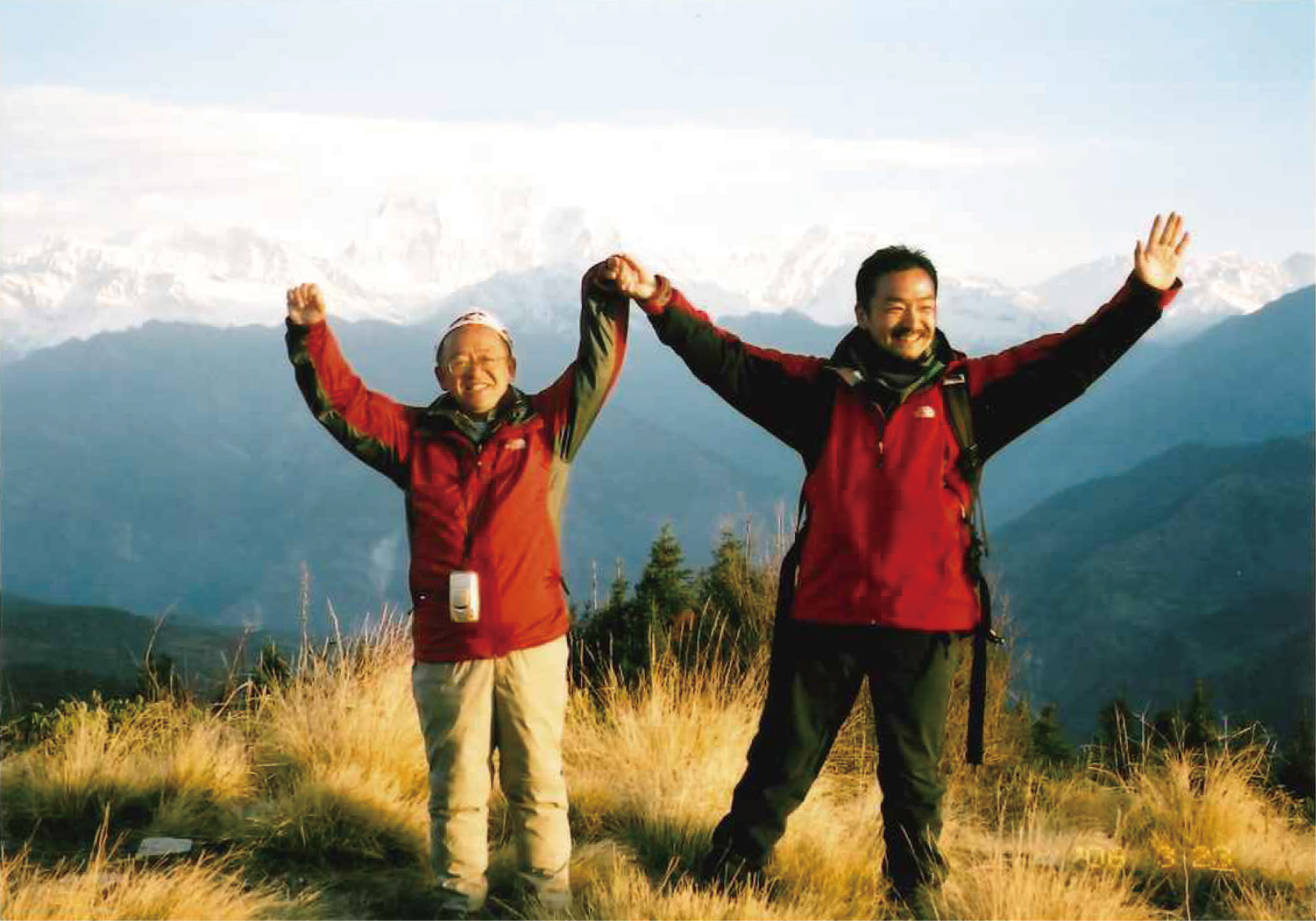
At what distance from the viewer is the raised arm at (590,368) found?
4.29 meters

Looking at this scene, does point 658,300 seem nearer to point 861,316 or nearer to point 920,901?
point 861,316

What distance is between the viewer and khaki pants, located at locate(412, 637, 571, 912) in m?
4.27

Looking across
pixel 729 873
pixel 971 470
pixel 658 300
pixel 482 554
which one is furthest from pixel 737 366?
pixel 729 873

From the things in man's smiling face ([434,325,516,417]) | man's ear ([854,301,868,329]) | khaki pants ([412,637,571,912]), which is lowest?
khaki pants ([412,637,571,912])

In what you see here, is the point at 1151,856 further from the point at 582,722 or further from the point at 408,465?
the point at 408,465

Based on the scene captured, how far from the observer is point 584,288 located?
14.3 ft

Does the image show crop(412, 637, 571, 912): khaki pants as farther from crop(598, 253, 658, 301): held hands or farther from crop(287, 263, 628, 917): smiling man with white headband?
crop(598, 253, 658, 301): held hands

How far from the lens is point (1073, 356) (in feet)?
13.8

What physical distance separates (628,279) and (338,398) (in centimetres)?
108

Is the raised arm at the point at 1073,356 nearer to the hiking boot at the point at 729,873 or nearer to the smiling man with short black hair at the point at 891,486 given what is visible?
the smiling man with short black hair at the point at 891,486

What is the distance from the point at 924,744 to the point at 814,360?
4.40 ft

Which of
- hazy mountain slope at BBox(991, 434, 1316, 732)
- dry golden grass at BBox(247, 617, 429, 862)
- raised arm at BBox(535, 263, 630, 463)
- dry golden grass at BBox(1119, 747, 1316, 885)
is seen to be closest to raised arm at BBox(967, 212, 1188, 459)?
raised arm at BBox(535, 263, 630, 463)

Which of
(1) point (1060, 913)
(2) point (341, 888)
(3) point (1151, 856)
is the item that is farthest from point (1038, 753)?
(2) point (341, 888)

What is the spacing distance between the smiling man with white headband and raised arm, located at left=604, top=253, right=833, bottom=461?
123mm
